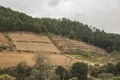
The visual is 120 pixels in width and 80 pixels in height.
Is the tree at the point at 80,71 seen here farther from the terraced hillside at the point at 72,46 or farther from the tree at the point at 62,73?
the terraced hillside at the point at 72,46

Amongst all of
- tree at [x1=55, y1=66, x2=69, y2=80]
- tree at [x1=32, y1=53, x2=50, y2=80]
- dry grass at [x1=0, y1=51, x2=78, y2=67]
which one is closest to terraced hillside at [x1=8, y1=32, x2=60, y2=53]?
dry grass at [x1=0, y1=51, x2=78, y2=67]

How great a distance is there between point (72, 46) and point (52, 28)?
1552 cm

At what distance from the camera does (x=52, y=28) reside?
145875mm

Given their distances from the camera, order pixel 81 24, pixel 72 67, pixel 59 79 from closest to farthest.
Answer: pixel 59 79 < pixel 72 67 < pixel 81 24

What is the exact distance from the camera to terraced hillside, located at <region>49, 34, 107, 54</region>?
424ft

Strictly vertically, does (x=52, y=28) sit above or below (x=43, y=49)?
above

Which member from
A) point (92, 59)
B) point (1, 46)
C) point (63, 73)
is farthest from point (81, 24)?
point (63, 73)

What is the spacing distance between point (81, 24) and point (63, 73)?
94616 mm

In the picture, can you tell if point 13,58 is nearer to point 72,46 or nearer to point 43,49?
point 43,49

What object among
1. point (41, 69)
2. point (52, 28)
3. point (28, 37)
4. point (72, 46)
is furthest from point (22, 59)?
point (52, 28)

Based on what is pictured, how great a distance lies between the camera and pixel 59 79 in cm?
9181

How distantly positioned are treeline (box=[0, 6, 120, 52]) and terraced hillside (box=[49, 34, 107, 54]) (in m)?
4.80

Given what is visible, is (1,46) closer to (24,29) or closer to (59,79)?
(24,29)

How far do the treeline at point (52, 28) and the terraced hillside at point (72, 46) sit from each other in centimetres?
480
